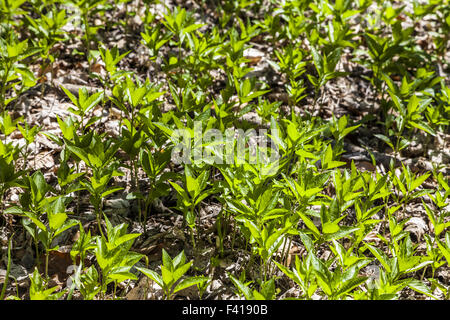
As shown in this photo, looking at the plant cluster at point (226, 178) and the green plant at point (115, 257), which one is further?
the plant cluster at point (226, 178)

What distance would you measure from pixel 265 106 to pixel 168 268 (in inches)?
56.1

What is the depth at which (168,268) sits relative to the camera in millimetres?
2084

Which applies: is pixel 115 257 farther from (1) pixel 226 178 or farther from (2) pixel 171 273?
(1) pixel 226 178

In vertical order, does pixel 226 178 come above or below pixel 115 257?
above

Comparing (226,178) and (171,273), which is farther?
(226,178)

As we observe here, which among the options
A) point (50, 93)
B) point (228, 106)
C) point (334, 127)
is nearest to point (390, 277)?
point (334, 127)

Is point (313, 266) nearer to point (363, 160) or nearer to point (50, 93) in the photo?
point (363, 160)

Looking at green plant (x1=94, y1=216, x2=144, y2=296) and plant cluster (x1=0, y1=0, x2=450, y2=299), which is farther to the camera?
plant cluster (x1=0, y1=0, x2=450, y2=299)

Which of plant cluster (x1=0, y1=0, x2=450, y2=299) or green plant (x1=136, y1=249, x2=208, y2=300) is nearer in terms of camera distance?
green plant (x1=136, y1=249, x2=208, y2=300)

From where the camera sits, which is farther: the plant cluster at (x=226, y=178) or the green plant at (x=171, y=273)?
the plant cluster at (x=226, y=178)

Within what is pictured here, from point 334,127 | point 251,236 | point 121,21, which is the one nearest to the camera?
point 251,236

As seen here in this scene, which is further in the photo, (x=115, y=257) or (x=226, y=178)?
(x=226, y=178)

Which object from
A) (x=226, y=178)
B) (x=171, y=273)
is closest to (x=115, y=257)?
(x=171, y=273)

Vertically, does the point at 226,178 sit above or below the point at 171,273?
above
